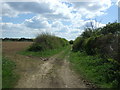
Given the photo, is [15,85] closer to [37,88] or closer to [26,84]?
[26,84]

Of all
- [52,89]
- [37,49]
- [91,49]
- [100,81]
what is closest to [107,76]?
[100,81]

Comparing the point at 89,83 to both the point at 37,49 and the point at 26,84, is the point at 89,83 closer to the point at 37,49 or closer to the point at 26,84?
the point at 26,84

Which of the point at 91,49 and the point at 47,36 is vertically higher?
the point at 47,36

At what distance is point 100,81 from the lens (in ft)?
26.3

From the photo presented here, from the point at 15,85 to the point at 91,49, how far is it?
444 inches

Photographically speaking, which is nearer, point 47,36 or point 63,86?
point 63,86

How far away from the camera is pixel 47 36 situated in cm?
2764

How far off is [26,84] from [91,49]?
1091 cm

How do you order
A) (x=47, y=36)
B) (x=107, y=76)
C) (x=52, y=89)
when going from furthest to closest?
(x=47, y=36) < (x=107, y=76) < (x=52, y=89)

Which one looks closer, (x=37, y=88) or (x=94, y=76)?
(x=37, y=88)

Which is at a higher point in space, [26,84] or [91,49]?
[91,49]

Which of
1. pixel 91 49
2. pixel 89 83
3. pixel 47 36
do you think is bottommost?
pixel 89 83

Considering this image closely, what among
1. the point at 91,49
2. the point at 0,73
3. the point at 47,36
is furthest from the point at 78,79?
the point at 47,36

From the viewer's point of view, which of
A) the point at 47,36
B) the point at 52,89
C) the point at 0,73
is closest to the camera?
the point at 52,89
